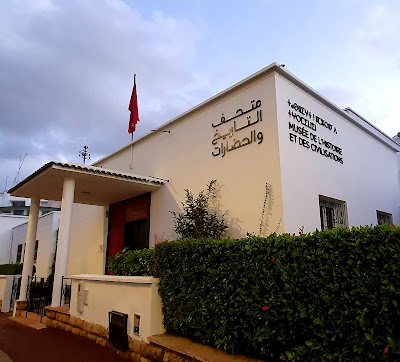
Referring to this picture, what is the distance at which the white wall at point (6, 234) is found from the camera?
22.5 meters

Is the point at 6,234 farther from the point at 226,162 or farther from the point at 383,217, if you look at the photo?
the point at 383,217

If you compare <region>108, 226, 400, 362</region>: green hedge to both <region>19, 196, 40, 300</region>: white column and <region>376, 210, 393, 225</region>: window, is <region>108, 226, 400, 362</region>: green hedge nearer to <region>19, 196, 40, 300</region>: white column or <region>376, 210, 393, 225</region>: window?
<region>19, 196, 40, 300</region>: white column

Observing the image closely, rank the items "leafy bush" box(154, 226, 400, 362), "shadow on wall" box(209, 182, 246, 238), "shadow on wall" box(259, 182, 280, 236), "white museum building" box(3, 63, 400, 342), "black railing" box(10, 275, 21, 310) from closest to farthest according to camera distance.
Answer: "leafy bush" box(154, 226, 400, 362)
"shadow on wall" box(259, 182, 280, 236)
"white museum building" box(3, 63, 400, 342)
"shadow on wall" box(209, 182, 246, 238)
"black railing" box(10, 275, 21, 310)

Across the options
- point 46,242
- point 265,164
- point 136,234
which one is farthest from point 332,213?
point 46,242

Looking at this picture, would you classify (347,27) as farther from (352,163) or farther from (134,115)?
(134,115)

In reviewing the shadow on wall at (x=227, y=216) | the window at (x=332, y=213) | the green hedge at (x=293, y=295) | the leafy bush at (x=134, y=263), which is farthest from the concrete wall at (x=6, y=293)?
the window at (x=332, y=213)

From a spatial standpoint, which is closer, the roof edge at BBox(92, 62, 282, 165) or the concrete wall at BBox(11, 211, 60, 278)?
the roof edge at BBox(92, 62, 282, 165)

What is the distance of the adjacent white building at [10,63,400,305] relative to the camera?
7043mm

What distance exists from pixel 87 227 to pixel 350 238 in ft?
40.1

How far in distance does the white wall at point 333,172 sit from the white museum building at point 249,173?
3cm

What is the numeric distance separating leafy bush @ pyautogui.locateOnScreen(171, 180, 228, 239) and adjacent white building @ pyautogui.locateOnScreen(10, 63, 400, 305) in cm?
24

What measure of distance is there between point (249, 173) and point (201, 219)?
1591mm

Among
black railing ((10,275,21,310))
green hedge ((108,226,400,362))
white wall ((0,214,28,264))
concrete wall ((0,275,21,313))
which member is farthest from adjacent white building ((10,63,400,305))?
white wall ((0,214,28,264))

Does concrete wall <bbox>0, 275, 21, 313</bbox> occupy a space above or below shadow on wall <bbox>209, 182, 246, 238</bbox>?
below
